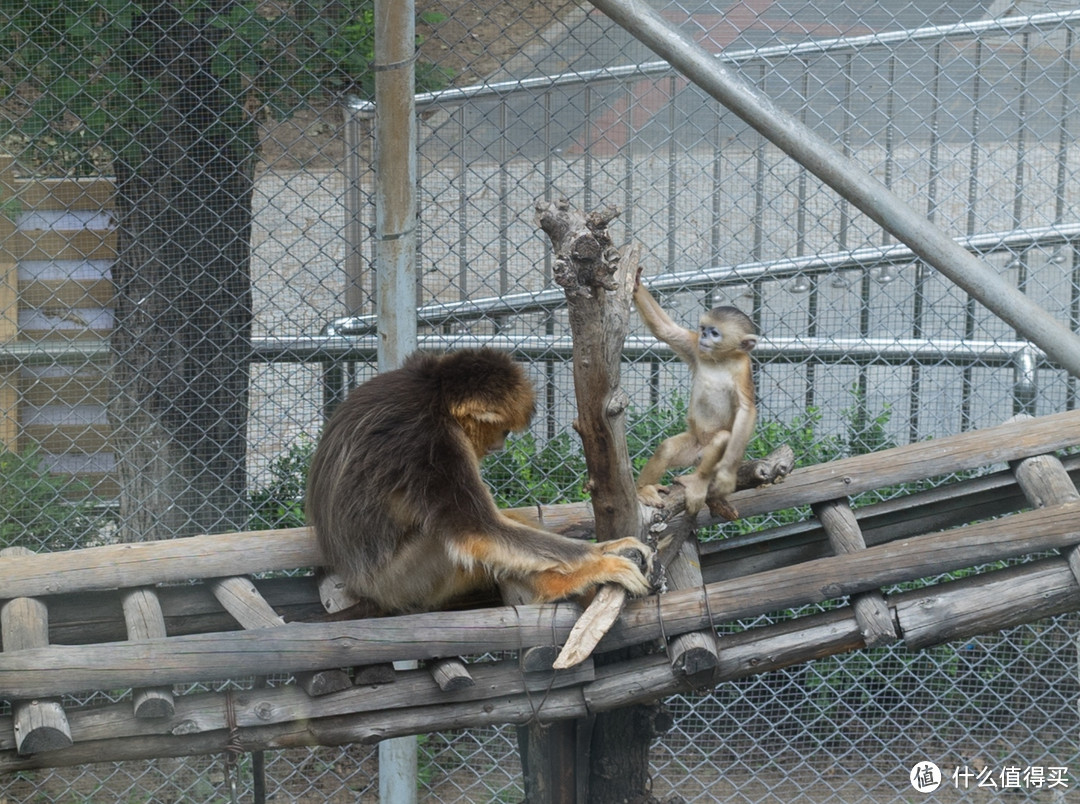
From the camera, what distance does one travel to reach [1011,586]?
3.18 meters

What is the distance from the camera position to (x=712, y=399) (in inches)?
142

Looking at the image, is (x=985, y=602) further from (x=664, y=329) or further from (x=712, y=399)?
(x=664, y=329)

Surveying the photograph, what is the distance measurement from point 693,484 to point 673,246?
1.32 metres

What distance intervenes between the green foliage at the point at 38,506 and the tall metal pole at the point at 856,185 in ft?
9.11

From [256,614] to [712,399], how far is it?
1659mm

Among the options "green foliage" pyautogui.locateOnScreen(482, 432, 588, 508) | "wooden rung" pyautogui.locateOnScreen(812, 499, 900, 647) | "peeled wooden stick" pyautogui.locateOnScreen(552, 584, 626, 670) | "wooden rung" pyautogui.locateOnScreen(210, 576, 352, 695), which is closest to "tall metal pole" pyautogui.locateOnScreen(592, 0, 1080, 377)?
"wooden rung" pyautogui.locateOnScreen(812, 499, 900, 647)

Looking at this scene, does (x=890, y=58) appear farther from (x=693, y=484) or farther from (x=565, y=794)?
(x=565, y=794)

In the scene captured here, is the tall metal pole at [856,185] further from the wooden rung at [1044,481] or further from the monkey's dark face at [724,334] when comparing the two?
the monkey's dark face at [724,334]

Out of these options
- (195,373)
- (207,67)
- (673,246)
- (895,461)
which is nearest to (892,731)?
(895,461)

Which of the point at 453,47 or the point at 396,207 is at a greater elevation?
the point at 453,47

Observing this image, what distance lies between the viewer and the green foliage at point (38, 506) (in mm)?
4125

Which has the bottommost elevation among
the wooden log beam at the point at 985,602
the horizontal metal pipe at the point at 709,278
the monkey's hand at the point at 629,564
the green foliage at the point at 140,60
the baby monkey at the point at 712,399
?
the wooden log beam at the point at 985,602

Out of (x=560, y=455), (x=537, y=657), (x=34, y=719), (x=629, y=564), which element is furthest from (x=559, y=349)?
(x=34, y=719)

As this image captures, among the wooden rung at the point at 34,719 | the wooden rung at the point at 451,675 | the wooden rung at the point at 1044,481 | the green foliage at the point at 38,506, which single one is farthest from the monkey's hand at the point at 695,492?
the green foliage at the point at 38,506
